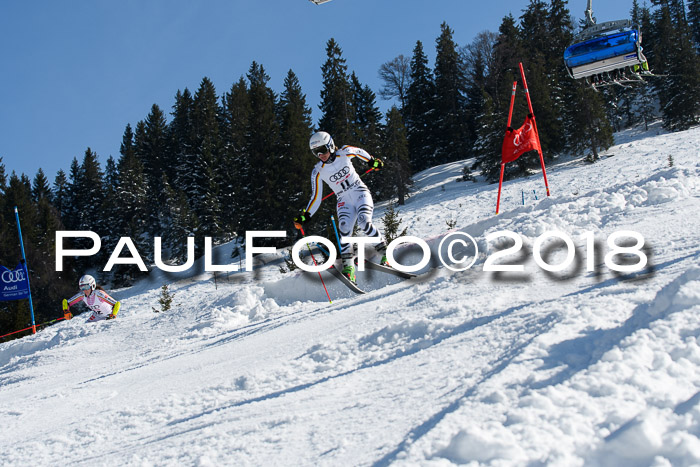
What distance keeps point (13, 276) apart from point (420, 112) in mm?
42877

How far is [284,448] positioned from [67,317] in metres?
12.0

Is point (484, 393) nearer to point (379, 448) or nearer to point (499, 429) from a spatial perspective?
point (499, 429)

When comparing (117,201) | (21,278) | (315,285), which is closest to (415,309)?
(315,285)

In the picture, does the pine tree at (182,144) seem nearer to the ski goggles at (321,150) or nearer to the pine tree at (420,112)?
the pine tree at (420,112)

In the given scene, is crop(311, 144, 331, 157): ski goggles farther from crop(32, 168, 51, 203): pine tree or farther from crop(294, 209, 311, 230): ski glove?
crop(32, 168, 51, 203): pine tree

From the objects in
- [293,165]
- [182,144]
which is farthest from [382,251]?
[182,144]

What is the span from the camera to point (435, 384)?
2.64m

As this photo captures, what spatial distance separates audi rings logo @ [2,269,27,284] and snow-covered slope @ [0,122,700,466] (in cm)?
925

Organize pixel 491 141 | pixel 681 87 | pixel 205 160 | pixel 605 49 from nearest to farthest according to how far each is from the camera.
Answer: pixel 605 49, pixel 491 141, pixel 681 87, pixel 205 160

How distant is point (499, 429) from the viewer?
1.92 m

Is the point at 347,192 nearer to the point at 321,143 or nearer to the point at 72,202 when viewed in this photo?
the point at 321,143

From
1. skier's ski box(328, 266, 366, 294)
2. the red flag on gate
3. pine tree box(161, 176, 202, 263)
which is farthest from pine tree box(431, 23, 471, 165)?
skier's ski box(328, 266, 366, 294)

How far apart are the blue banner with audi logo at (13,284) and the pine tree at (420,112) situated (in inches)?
1549

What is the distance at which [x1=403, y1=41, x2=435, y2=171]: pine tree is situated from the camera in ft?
165
